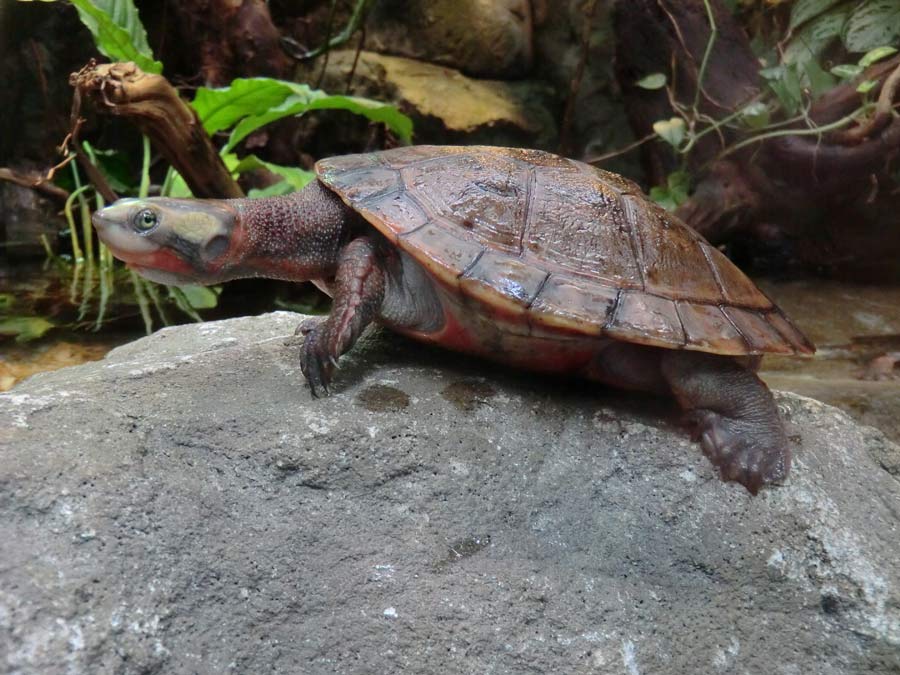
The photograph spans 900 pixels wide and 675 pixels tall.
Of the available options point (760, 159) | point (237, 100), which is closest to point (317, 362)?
point (237, 100)

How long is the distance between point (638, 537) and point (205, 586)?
3.24 ft

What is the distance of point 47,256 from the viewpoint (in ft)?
19.2

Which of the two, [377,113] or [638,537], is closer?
[638,537]

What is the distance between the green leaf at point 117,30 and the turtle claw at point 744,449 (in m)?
3.59

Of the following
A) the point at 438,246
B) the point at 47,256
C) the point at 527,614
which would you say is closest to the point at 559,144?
the point at 47,256

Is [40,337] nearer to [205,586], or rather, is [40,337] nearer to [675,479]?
[205,586]

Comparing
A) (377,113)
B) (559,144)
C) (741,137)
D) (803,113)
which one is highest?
(803,113)

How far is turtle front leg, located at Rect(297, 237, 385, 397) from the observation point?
191 centimetres

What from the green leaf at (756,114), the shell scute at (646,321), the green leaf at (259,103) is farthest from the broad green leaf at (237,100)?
the shell scute at (646,321)

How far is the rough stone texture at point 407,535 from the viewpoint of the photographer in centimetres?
141

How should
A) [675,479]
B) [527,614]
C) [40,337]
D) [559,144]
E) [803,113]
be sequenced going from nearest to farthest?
[527,614] → [675,479] → [40,337] → [803,113] → [559,144]

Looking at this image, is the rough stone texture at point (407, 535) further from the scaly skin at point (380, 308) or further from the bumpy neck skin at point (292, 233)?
the bumpy neck skin at point (292, 233)

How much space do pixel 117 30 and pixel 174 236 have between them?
2734 mm

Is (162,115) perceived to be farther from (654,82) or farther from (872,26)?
(872,26)
